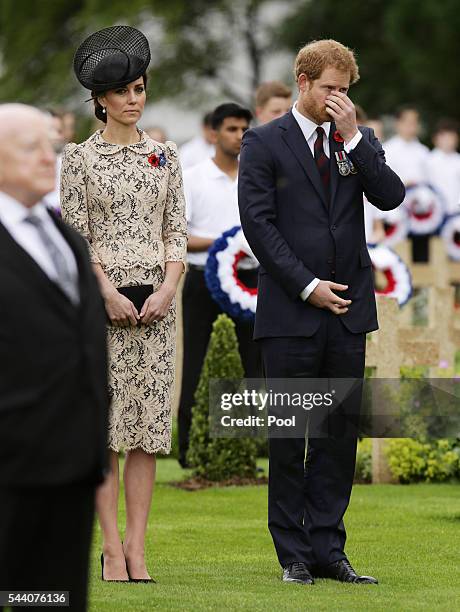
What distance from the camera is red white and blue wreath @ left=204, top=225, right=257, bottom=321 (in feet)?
35.5

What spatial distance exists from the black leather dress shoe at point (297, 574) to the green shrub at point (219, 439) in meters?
3.62

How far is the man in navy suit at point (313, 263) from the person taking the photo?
272 inches

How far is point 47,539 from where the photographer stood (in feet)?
14.2

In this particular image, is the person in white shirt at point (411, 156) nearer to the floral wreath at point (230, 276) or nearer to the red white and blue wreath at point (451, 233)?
the red white and blue wreath at point (451, 233)

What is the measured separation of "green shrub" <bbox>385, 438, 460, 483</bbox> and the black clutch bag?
13.6 feet

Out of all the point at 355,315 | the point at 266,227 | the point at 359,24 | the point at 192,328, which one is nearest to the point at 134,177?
the point at 266,227

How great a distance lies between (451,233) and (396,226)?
777mm

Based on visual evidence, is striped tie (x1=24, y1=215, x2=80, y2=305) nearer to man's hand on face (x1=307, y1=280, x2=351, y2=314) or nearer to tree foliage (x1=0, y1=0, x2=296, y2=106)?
man's hand on face (x1=307, y1=280, x2=351, y2=314)

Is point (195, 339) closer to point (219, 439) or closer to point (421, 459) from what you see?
point (219, 439)

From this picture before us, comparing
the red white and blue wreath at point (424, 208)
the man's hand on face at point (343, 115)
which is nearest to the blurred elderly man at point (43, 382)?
the man's hand on face at point (343, 115)

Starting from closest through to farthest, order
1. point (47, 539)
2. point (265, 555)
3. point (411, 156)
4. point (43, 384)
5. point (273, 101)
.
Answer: point (43, 384) < point (47, 539) < point (265, 555) < point (273, 101) < point (411, 156)

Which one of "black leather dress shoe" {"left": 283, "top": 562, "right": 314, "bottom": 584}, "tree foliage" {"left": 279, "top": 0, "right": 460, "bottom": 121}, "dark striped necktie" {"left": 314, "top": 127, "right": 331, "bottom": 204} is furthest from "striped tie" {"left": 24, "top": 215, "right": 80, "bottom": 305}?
"tree foliage" {"left": 279, "top": 0, "right": 460, "bottom": 121}

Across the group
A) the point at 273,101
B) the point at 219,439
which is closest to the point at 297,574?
the point at 219,439

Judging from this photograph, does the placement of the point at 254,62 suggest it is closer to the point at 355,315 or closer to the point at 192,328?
the point at 192,328
